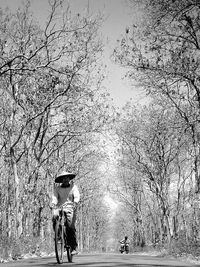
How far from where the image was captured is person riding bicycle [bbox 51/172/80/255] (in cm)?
833

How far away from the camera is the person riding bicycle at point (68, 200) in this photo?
328 inches

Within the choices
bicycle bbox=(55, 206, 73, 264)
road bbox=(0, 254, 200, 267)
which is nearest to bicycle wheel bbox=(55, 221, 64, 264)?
bicycle bbox=(55, 206, 73, 264)

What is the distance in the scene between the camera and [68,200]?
846cm

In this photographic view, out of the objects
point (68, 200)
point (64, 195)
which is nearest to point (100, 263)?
point (68, 200)

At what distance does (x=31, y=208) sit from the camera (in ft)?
65.5

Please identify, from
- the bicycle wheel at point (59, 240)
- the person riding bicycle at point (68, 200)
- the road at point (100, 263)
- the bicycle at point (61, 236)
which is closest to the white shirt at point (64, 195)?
the person riding bicycle at point (68, 200)

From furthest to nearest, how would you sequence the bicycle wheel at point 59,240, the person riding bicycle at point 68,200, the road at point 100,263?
the person riding bicycle at point 68,200 → the bicycle wheel at point 59,240 → the road at point 100,263

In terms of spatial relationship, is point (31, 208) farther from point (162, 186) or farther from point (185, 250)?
point (162, 186)

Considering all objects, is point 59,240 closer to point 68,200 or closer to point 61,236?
point 61,236

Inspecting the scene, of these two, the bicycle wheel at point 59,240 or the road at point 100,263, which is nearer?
the road at point 100,263

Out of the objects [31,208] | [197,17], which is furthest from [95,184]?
[197,17]

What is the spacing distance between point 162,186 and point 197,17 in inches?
668

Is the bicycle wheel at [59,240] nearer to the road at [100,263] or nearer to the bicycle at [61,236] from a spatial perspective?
A: the bicycle at [61,236]

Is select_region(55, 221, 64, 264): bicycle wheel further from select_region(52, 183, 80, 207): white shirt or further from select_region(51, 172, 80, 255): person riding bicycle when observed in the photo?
select_region(52, 183, 80, 207): white shirt
